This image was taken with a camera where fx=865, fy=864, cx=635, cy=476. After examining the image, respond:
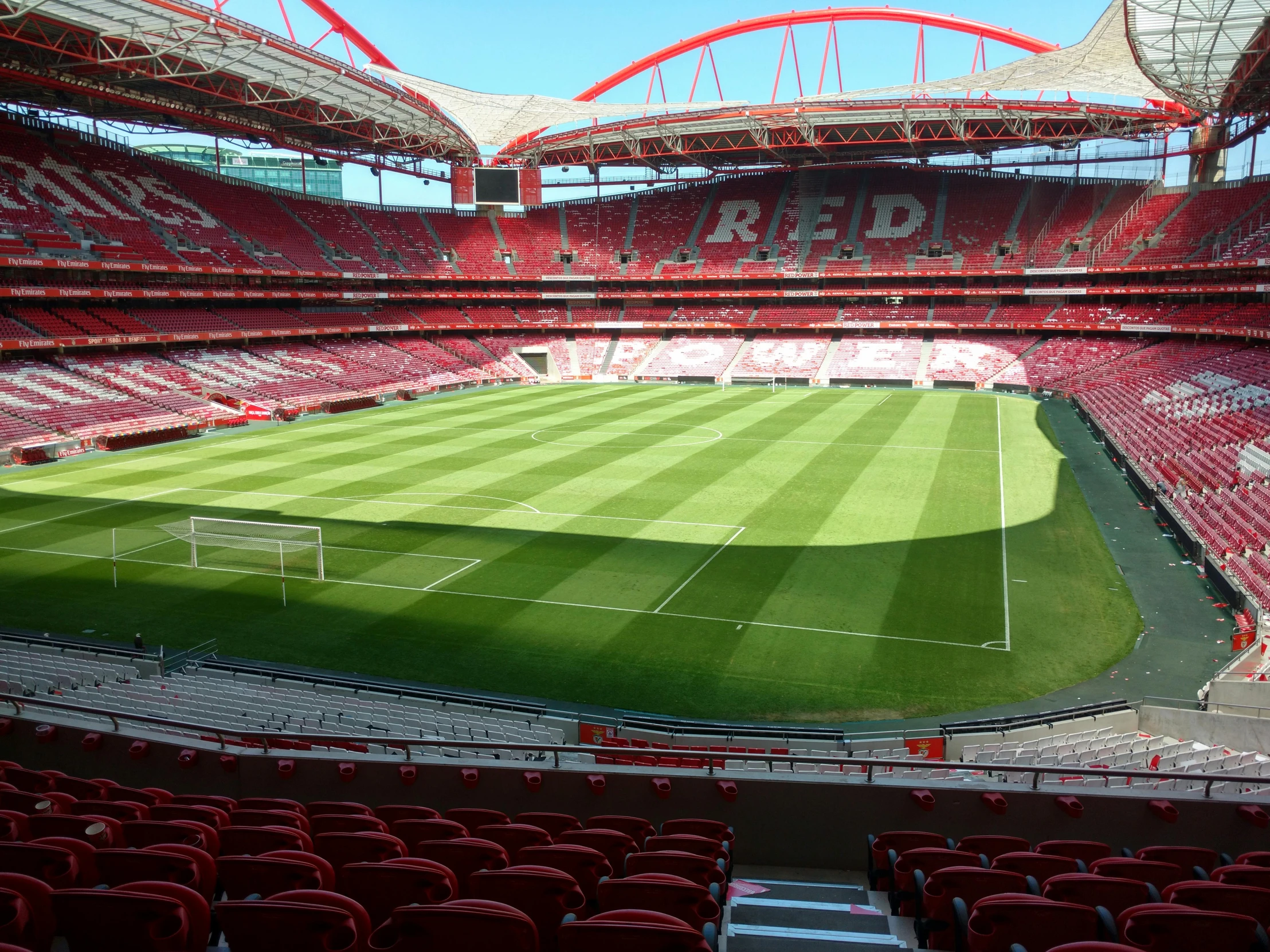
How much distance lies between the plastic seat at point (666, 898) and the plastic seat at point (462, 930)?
0.69 m

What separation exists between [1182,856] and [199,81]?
55829mm

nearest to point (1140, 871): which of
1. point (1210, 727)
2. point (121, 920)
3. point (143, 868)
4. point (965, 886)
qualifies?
point (965, 886)

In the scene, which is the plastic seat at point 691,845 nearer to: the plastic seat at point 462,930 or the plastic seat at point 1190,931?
the plastic seat at point 462,930

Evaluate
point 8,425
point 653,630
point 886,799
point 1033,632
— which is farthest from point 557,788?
point 8,425

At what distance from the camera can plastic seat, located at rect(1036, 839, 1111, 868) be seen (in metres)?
5.71

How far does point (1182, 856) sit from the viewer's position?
18.3ft

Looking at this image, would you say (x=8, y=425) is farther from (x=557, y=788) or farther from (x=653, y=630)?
(x=557, y=788)

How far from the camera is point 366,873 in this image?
161 inches

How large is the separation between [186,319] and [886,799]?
5781 cm

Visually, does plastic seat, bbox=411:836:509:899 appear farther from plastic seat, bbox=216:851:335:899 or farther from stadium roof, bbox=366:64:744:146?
stadium roof, bbox=366:64:744:146

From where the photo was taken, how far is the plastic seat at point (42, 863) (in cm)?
412

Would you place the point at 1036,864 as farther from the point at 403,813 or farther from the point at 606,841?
the point at 403,813

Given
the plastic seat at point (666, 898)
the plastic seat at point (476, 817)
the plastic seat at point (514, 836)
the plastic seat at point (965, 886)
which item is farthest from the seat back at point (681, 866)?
the plastic seat at point (476, 817)

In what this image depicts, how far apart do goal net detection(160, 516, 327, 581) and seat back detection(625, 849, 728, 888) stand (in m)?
18.4
